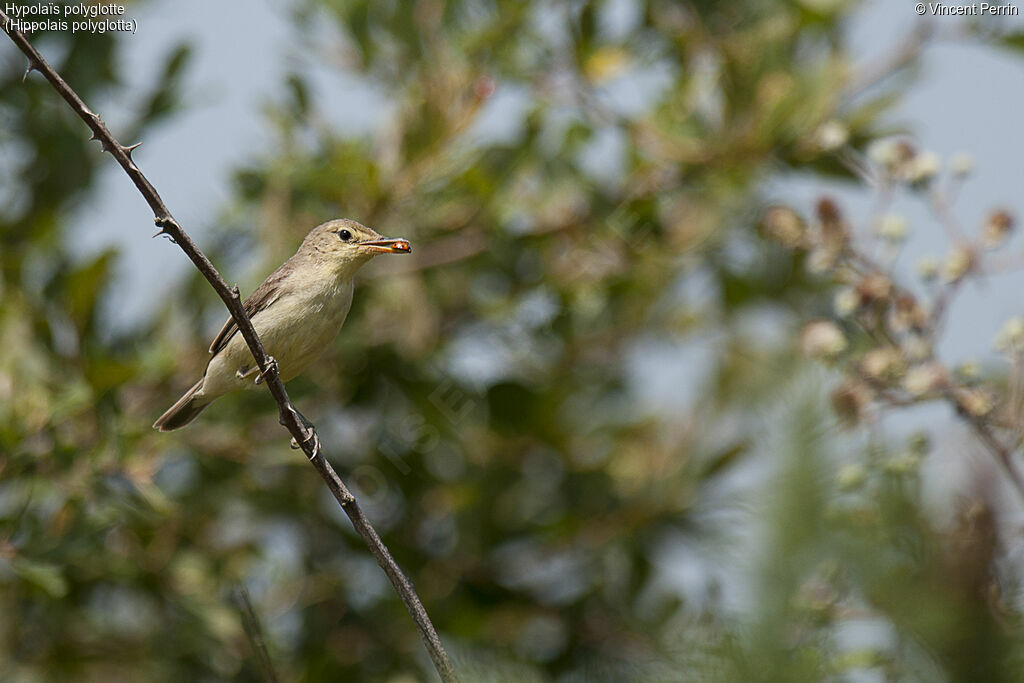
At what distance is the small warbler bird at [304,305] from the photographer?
3.37 meters

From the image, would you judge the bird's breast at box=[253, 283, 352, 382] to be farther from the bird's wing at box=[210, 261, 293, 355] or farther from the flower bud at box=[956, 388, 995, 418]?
the flower bud at box=[956, 388, 995, 418]

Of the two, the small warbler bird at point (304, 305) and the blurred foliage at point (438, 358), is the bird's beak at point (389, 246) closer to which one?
the small warbler bird at point (304, 305)

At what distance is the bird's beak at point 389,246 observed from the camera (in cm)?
274

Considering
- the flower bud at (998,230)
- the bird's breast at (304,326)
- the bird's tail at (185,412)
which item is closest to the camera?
the flower bud at (998,230)

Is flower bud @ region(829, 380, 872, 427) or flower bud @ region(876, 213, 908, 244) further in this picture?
flower bud @ region(876, 213, 908, 244)

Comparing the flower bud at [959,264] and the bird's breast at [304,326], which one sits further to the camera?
the bird's breast at [304,326]

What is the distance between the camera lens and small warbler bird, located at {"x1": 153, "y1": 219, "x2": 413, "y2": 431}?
337 centimetres

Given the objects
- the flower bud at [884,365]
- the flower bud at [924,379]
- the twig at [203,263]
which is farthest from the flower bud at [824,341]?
the twig at [203,263]

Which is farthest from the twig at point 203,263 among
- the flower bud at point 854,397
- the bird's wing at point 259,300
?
the bird's wing at point 259,300

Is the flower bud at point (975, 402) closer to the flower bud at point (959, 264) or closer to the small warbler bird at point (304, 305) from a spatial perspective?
the flower bud at point (959, 264)

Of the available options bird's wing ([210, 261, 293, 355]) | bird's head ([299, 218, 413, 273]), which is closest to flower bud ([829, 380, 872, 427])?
bird's head ([299, 218, 413, 273])

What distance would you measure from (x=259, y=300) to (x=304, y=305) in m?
0.50

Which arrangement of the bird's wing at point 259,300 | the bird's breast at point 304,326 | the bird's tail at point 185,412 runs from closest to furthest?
the bird's breast at point 304,326
the bird's wing at point 259,300
the bird's tail at point 185,412

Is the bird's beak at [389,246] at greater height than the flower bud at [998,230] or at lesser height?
greater
